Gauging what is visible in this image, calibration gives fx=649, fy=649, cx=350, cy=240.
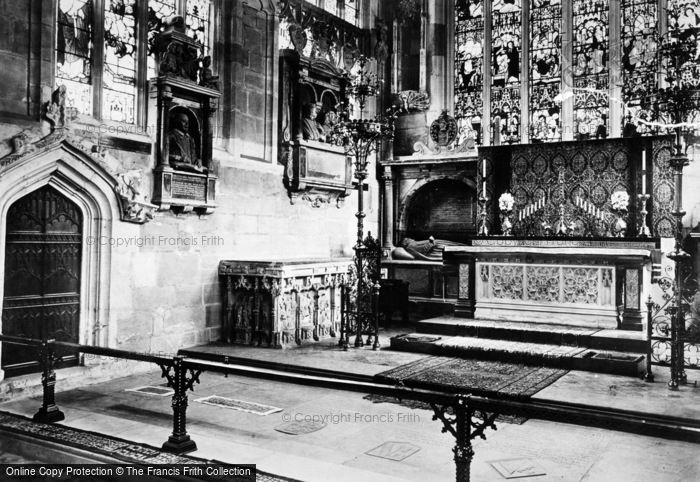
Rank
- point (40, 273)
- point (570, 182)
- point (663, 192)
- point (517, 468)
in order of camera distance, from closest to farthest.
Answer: point (517, 468)
point (40, 273)
point (663, 192)
point (570, 182)

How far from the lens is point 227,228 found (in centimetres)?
863

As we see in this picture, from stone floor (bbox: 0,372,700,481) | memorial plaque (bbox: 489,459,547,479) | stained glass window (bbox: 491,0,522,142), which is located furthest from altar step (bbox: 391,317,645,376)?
stained glass window (bbox: 491,0,522,142)

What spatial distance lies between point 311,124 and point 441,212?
3306 millimetres

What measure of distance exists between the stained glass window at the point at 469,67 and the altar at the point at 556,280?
287 cm

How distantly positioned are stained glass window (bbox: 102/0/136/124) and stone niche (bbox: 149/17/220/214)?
27cm

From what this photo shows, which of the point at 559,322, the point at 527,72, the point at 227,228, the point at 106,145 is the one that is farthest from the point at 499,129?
the point at 106,145

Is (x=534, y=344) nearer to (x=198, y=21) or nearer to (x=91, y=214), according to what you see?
(x=91, y=214)

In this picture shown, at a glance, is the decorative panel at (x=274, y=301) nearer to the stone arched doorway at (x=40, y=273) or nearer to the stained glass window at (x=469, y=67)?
the stone arched doorway at (x=40, y=273)

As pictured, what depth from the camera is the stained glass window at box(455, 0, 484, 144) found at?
11.9 m

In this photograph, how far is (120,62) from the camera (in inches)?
295

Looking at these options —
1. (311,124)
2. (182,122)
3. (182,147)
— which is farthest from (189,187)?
(311,124)

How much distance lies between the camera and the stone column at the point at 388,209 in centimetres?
1209

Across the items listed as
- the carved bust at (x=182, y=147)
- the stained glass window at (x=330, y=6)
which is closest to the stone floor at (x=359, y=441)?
the carved bust at (x=182, y=147)

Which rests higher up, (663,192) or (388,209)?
(663,192)
